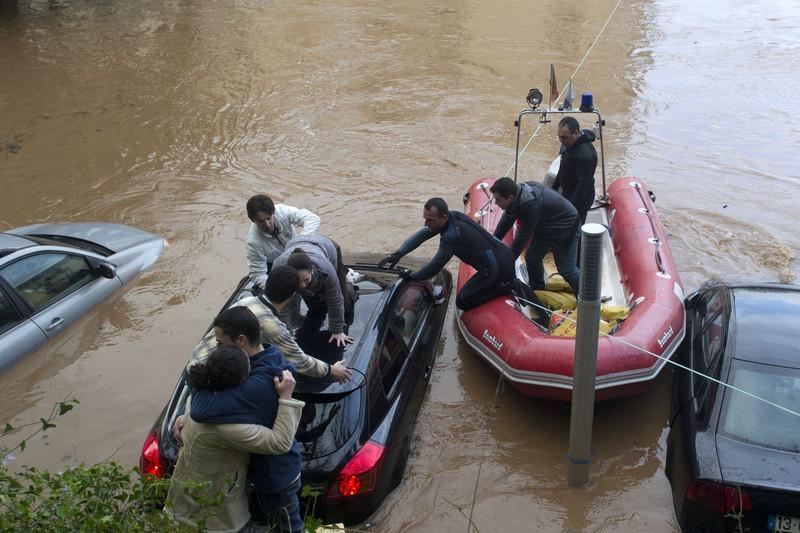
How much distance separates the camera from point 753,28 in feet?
66.7

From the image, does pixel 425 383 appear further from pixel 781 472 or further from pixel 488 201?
pixel 488 201

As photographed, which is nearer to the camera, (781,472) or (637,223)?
(781,472)

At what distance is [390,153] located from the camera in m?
12.7

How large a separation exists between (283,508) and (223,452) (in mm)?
439

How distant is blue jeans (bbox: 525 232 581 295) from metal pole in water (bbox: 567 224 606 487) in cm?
205

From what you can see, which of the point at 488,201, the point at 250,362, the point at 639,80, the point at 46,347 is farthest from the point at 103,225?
the point at 639,80

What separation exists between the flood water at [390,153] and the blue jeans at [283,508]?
47.9 inches

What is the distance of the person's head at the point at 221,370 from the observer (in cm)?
348

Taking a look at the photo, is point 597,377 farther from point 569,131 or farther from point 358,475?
point 569,131

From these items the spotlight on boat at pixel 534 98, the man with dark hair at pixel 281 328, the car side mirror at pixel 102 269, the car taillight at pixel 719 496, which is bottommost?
the car taillight at pixel 719 496

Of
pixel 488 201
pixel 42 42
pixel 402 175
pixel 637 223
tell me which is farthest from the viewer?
pixel 42 42

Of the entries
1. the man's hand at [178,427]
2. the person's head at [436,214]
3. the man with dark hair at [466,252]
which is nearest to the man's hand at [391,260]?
the man with dark hair at [466,252]

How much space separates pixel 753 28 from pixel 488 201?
1539cm

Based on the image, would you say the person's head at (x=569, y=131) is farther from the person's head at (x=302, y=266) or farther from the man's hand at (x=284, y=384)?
the man's hand at (x=284, y=384)
